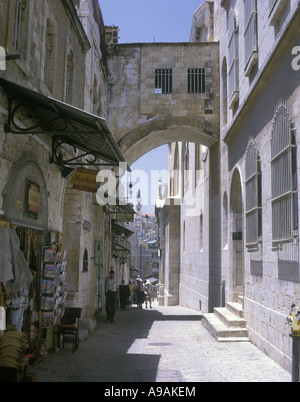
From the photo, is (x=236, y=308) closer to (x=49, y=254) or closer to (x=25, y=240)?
(x=49, y=254)

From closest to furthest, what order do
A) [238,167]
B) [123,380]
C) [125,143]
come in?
1. [123,380]
2. [238,167]
3. [125,143]

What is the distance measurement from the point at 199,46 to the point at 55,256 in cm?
1148

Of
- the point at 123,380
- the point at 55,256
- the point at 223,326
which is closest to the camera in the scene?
the point at 123,380

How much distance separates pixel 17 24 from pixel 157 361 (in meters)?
5.81

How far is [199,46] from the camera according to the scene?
1697cm

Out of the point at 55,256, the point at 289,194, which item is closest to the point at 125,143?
the point at 55,256

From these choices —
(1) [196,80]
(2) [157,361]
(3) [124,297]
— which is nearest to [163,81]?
(1) [196,80]

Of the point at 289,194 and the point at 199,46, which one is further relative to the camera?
the point at 199,46

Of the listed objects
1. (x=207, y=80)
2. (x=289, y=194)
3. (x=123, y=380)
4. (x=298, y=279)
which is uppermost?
(x=207, y=80)

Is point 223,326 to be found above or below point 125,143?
below

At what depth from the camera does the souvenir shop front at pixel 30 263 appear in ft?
20.0

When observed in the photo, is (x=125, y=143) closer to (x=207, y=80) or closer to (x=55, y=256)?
(x=207, y=80)

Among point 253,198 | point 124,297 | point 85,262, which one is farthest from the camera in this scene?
point 124,297

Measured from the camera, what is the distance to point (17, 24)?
7.04m
